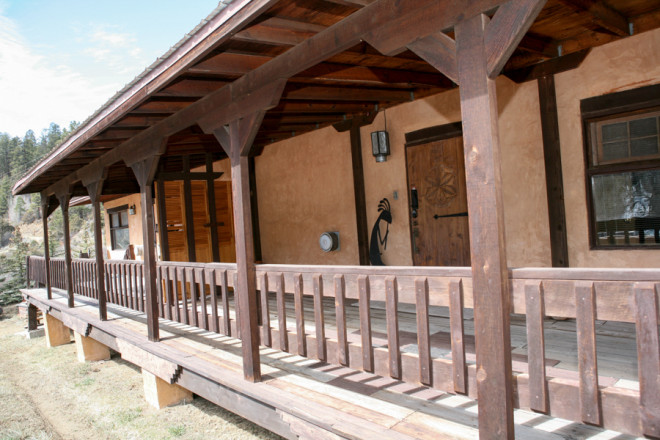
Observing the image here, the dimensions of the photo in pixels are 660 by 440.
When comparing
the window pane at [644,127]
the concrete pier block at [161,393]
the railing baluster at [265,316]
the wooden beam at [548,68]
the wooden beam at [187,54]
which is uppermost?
the wooden beam at [548,68]

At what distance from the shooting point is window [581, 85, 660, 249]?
3.96 metres

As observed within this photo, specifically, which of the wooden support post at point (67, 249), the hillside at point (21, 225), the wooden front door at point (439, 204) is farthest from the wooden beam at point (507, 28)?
the hillside at point (21, 225)

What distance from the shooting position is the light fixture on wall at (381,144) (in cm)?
608

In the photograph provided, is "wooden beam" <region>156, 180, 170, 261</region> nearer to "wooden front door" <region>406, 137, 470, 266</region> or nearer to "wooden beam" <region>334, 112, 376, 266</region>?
A: "wooden beam" <region>334, 112, 376, 266</region>

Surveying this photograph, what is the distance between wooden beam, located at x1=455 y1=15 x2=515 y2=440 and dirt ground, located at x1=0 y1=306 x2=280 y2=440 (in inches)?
104

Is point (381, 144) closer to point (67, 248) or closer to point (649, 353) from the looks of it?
point (649, 353)

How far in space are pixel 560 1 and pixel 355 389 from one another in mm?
3110

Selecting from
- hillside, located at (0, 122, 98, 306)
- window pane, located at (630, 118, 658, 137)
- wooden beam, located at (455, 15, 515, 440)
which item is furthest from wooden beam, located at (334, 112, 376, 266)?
hillside, located at (0, 122, 98, 306)

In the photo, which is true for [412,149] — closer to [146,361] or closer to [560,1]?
[560,1]

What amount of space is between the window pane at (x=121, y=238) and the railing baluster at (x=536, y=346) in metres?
13.2

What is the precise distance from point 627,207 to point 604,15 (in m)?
1.72

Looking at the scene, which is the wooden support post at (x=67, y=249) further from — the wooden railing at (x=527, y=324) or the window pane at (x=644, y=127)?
the window pane at (x=644, y=127)

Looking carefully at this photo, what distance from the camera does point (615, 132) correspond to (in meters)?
4.17

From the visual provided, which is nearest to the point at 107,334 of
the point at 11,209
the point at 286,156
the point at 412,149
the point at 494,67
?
the point at 286,156
